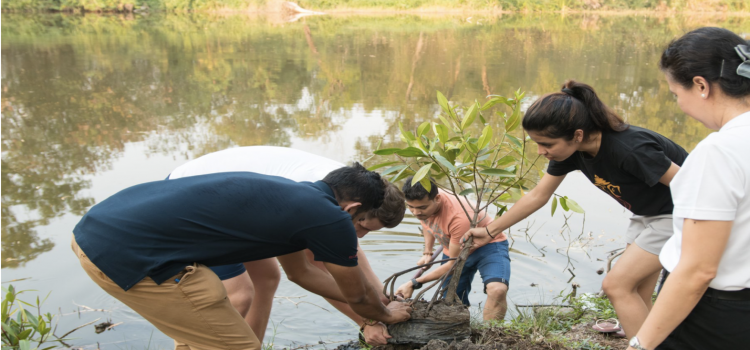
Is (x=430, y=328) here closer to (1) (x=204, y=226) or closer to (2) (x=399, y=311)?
(2) (x=399, y=311)

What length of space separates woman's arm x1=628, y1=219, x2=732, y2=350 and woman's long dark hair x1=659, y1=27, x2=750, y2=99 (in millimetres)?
363

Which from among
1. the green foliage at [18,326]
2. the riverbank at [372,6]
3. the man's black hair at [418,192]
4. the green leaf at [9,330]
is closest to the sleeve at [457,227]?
the man's black hair at [418,192]

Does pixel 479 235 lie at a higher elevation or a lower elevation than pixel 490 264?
higher

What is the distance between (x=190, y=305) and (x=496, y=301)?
1792 millimetres

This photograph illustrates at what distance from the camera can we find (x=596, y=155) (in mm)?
2326

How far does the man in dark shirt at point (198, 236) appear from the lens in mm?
1924

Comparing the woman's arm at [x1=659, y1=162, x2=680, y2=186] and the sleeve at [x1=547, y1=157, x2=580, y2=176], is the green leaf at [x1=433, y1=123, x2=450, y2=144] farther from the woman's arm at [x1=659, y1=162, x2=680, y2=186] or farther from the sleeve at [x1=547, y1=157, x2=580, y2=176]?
the woman's arm at [x1=659, y1=162, x2=680, y2=186]

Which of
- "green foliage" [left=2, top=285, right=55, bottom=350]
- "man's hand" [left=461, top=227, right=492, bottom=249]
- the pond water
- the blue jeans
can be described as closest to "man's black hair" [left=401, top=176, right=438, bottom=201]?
"man's hand" [left=461, top=227, right=492, bottom=249]

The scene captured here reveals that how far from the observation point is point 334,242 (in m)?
1.96

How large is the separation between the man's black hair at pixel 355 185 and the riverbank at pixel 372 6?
26.7 meters

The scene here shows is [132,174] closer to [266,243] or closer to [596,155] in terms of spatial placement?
[266,243]

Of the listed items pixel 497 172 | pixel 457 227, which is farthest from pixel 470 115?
pixel 457 227

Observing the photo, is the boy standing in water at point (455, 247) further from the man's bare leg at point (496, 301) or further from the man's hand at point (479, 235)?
the man's hand at point (479, 235)

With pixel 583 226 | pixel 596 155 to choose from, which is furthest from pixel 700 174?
pixel 583 226
